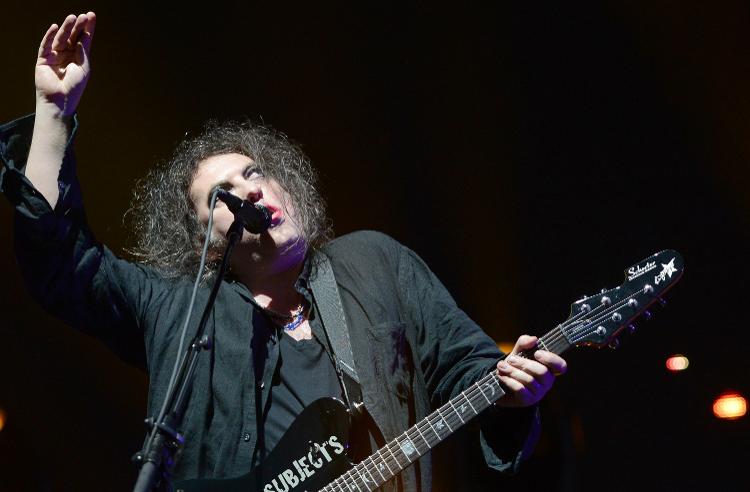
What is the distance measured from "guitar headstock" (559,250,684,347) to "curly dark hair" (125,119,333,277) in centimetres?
109

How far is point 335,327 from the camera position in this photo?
2.54 metres

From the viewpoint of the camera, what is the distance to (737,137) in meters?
4.01

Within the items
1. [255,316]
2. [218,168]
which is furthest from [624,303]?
[218,168]

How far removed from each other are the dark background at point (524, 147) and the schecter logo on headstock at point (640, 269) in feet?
6.64

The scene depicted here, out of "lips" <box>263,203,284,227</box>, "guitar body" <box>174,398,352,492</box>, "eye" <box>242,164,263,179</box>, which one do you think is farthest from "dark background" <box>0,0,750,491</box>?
"guitar body" <box>174,398,352,492</box>

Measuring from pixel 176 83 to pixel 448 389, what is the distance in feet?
8.18

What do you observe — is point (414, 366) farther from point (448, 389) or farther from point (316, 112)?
point (316, 112)

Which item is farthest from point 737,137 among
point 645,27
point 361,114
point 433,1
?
point 361,114

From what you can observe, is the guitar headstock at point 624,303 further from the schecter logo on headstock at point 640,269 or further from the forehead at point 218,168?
the forehead at point 218,168

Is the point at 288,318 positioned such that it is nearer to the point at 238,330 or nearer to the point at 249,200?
the point at 238,330

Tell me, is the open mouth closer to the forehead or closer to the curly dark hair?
the curly dark hair

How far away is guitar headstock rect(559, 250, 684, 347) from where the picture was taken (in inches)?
86.4

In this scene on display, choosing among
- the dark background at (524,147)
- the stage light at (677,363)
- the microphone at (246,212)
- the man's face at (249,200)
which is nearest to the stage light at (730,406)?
the dark background at (524,147)

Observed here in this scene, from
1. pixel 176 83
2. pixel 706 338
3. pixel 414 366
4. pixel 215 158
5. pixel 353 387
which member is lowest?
pixel 353 387
